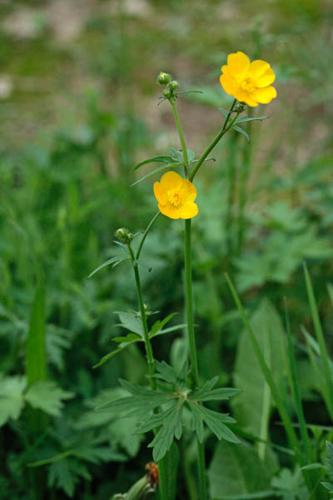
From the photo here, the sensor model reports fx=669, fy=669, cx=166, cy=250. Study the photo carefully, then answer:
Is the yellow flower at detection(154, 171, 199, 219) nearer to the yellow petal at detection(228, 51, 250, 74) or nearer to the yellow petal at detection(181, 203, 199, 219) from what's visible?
the yellow petal at detection(181, 203, 199, 219)

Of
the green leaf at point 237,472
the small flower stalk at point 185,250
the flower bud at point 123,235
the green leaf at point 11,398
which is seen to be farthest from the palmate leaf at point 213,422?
the green leaf at point 11,398

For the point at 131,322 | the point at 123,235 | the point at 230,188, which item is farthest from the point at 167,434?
the point at 230,188

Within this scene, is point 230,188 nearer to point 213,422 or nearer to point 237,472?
point 237,472

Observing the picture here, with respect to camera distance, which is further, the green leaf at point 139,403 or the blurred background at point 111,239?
the blurred background at point 111,239

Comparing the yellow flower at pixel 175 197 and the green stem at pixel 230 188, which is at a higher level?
the green stem at pixel 230 188

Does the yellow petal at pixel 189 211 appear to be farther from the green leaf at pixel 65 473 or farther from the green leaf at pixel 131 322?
the green leaf at pixel 65 473

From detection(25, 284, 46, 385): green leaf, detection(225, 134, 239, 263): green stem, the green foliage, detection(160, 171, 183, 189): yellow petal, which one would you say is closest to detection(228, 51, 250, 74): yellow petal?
detection(160, 171, 183, 189): yellow petal
